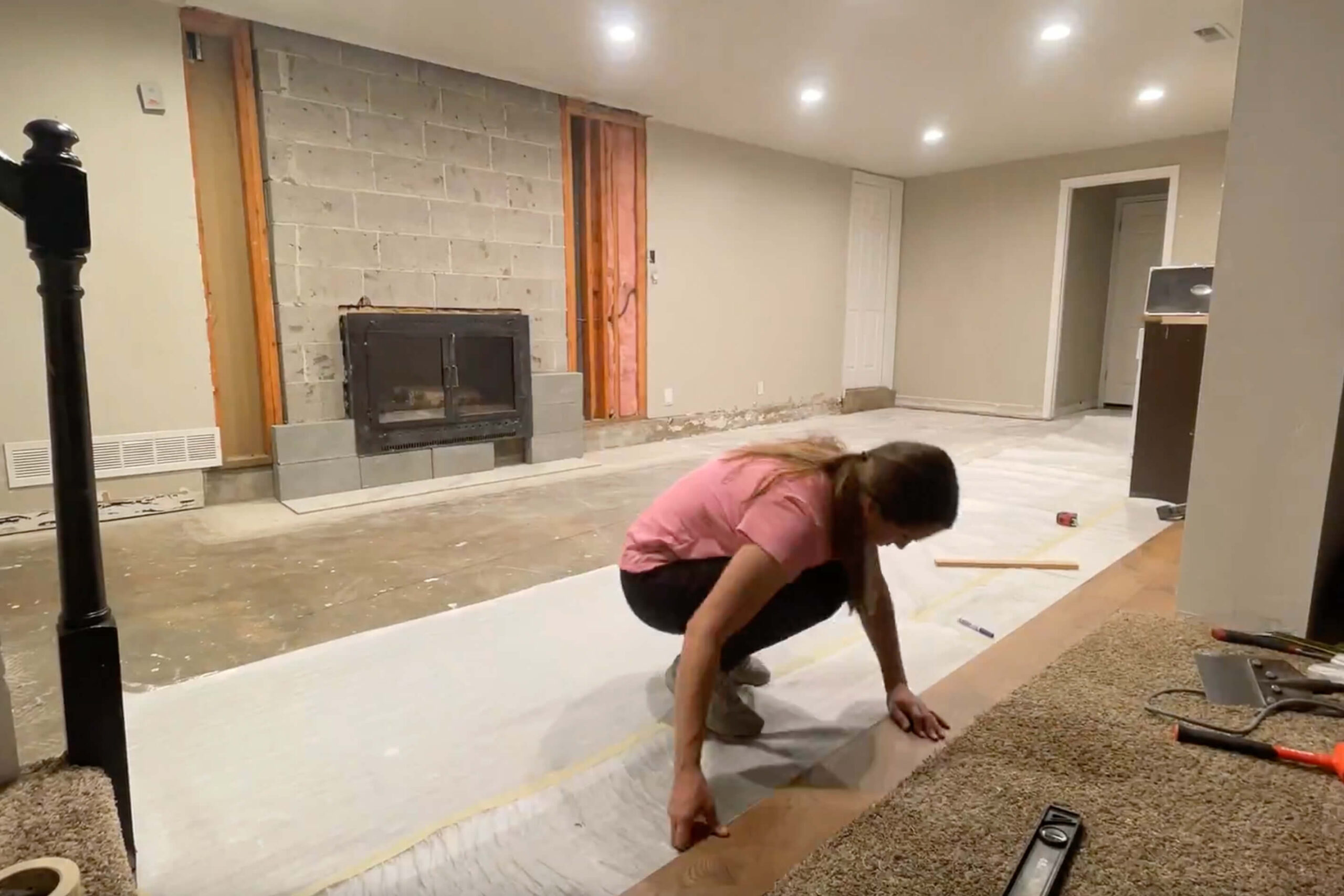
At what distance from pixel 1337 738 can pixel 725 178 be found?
17.2 feet

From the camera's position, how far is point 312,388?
387 centimetres

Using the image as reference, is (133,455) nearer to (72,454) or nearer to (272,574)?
(272,574)

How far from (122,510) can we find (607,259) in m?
3.12

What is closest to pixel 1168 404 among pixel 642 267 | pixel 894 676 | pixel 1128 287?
pixel 894 676

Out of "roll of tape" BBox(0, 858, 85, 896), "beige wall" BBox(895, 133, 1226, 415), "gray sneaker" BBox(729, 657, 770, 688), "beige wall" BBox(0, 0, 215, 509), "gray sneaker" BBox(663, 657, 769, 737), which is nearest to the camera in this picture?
"roll of tape" BBox(0, 858, 85, 896)

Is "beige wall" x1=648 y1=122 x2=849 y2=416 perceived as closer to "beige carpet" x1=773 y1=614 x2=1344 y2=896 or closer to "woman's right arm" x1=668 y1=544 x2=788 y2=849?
"beige carpet" x1=773 y1=614 x2=1344 y2=896

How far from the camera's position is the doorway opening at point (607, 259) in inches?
199

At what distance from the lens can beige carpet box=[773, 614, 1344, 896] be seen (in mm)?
1152

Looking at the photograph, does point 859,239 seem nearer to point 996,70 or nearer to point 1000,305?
point 1000,305

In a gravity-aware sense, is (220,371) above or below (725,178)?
below

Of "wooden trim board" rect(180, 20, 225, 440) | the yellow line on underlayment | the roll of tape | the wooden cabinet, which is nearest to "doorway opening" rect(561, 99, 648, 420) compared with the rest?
"wooden trim board" rect(180, 20, 225, 440)

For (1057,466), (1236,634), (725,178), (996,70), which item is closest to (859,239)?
(725,178)

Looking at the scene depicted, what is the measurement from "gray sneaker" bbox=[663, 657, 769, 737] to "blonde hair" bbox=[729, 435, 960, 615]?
40 cm

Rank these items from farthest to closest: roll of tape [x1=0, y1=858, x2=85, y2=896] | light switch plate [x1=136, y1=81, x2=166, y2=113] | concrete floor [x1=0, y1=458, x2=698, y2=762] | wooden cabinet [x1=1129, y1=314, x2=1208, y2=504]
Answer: wooden cabinet [x1=1129, y1=314, x2=1208, y2=504], light switch plate [x1=136, y1=81, x2=166, y2=113], concrete floor [x1=0, y1=458, x2=698, y2=762], roll of tape [x1=0, y1=858, x2=85, y2=896]
